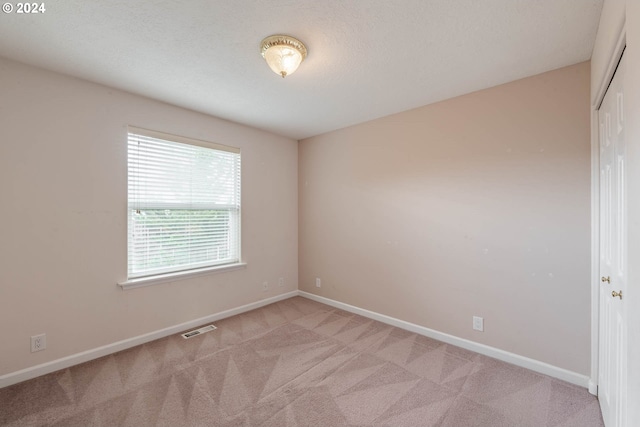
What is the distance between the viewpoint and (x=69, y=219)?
2.38 m

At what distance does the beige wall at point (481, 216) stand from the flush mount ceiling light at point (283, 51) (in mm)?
1666

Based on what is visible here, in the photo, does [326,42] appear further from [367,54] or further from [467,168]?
[467,168]

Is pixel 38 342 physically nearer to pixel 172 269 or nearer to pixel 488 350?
pixel 172 269

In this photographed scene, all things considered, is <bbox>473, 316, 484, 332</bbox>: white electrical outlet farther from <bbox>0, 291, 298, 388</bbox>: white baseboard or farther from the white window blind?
the white window blind

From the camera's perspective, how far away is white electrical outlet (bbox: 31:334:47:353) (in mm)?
2209

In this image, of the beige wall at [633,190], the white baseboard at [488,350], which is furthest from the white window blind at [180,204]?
the beige wall at [633,190]

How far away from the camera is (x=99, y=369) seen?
2320 millimetres

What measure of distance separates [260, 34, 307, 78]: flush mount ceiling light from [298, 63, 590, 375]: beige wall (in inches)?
65.6

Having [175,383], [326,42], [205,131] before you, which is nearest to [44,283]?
[175,383]

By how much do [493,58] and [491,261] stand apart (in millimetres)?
1711

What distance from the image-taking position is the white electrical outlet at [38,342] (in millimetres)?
2209

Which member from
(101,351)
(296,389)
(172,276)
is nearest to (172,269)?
(172,276)

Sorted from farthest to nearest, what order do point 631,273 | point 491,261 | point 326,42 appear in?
point 491,261 → point 326,42 → point 631,273

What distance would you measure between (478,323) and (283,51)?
2.89 meters
